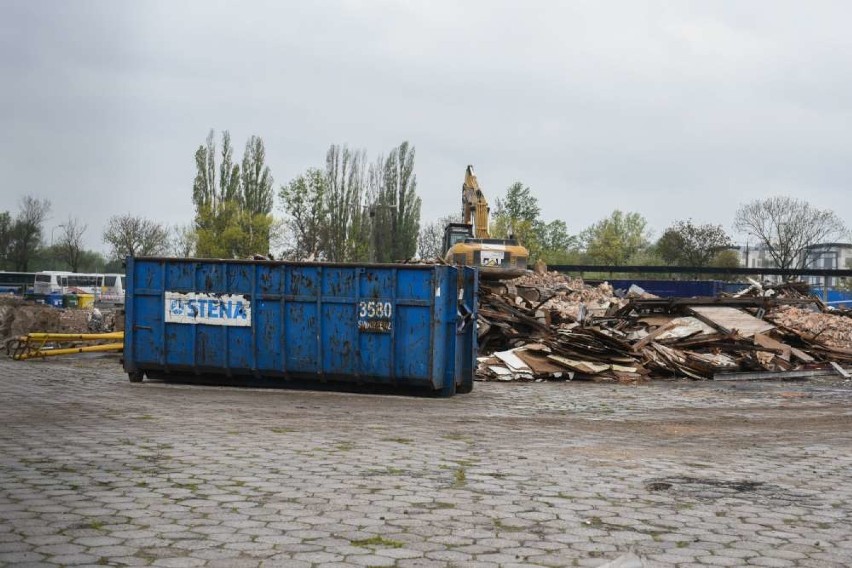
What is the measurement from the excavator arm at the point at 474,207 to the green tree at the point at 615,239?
1571 inches

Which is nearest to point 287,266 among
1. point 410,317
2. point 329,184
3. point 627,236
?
point 410,317

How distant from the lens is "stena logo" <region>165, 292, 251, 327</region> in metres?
15.3

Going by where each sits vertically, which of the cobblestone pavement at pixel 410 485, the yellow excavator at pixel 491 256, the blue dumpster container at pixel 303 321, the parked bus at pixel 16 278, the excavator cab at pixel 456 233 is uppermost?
the excavator cab at pixel 456 233

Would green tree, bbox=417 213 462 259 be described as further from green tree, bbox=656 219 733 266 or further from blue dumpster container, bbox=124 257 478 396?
blue dumpster container, bbox=124 257 478 396

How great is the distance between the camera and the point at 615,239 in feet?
251

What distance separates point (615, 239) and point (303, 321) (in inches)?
2526

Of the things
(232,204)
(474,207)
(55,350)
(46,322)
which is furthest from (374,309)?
(232,204)

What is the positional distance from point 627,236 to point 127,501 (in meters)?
79.8

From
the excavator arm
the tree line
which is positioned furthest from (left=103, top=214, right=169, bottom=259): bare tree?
the excavator arm

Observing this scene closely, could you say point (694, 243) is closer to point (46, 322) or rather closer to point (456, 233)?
point (456, 233)

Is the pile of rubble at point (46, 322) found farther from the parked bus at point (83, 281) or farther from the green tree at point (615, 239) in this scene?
the green tree at point (615, 239)

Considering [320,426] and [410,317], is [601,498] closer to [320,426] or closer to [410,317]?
[320,426]

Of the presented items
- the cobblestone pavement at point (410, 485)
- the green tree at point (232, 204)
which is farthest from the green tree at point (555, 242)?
the cobblestone pavement at point (410, 485)

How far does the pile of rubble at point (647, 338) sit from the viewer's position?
1881 cm
